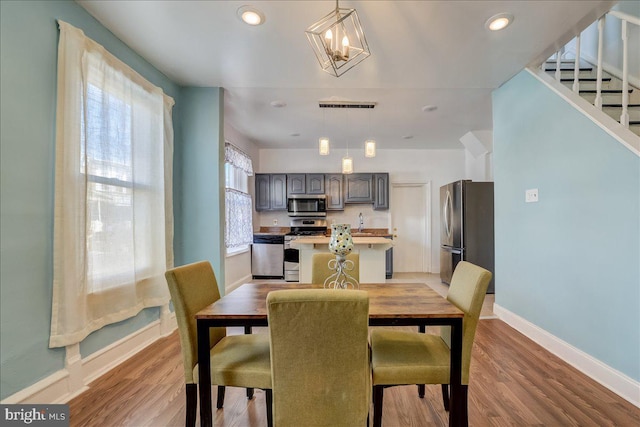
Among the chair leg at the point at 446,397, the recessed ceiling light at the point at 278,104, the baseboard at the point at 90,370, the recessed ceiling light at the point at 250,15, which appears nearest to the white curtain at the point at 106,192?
the baseboard at the point at 90,370

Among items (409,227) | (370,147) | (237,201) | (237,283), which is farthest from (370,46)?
(409,227)

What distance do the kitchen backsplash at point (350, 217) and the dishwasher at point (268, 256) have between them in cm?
70

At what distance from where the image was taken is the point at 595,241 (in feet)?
6.61

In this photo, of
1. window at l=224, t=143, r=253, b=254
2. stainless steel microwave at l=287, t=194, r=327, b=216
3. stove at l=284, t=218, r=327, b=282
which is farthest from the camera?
stainless steel microwave at l=287, t=194, r=327, b=216

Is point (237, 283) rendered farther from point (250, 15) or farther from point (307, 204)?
point (250, 15)

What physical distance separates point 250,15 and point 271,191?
3.74 meters

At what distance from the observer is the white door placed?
18.8 feet

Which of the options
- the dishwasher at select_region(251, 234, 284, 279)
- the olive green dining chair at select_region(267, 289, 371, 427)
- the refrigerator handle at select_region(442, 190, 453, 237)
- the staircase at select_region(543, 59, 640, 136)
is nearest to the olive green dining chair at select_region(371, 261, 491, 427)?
the olive green dining chair at select_region(267, 289, 371, 427)

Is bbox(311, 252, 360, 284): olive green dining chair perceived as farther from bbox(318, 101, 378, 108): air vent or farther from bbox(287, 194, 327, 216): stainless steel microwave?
bbox(287, 194, 327, 216): stainless steel microwave

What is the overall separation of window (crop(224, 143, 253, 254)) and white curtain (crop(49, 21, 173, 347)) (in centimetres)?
144

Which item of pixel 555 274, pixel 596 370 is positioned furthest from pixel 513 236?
pixel 596 370

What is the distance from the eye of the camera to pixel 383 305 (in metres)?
1.41

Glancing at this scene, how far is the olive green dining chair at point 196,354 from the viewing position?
131cm

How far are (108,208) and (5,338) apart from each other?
933 mm
